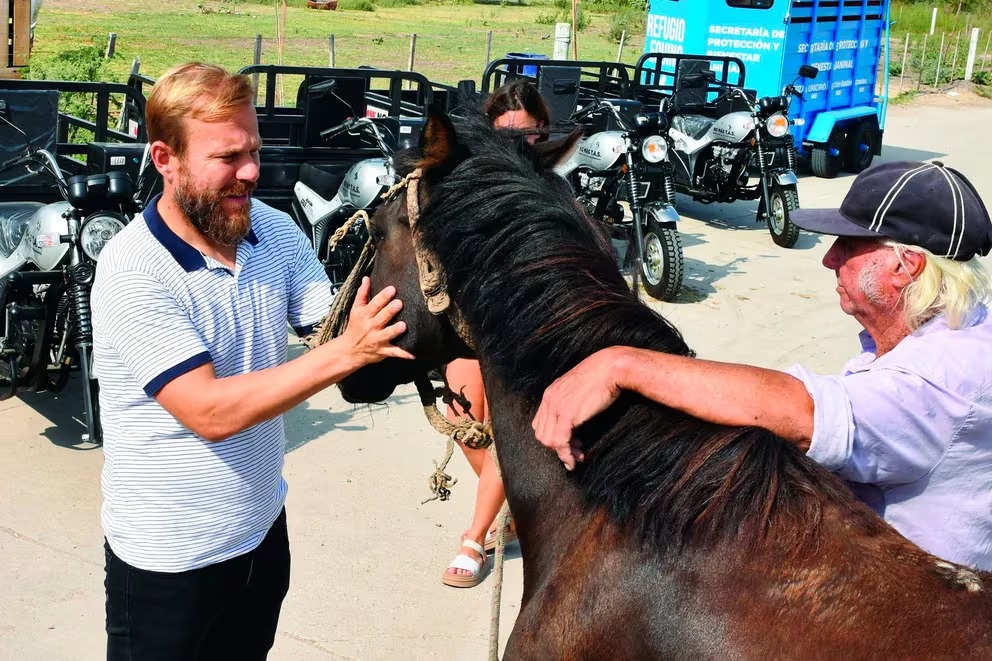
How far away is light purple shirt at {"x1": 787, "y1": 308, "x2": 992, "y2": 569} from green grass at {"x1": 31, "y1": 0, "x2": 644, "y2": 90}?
16.8 metres

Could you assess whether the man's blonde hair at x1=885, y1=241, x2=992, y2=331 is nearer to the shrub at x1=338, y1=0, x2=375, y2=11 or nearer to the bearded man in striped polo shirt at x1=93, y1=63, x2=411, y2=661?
the bearded man in striped polo shirt at x1=93, y1=63, x2=411, y2=661

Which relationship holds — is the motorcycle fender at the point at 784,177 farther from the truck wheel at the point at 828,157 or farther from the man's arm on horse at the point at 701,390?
the man's arm on horse at the point at 701,390

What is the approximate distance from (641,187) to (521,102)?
4.29m

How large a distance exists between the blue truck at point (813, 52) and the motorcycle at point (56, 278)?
868 centimetres

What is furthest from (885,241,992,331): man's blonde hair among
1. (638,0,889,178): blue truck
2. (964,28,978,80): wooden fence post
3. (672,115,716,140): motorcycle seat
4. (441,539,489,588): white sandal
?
(964,28,978,80): wooden fence post

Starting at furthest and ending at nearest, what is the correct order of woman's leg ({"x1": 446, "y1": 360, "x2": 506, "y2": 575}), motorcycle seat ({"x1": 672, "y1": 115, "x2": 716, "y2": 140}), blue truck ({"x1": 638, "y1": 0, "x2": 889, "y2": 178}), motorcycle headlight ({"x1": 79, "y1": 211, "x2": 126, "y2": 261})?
blue truck ({"x1": 638, "y1": 0, "x2": 889, "y2": 178}), motorcycle seat ({"x1": 672, "y1": 115, "x2": 716, "y2": 140}), motorcycle headlight ({"x1": 79, "y1": 211, "x2": 126, "y2": 261}), woman's leg ({"x1": 446, "y1": 360, "x2": 506, "y2": 575})

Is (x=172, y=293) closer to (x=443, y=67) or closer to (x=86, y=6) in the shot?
(x=443, y=67)

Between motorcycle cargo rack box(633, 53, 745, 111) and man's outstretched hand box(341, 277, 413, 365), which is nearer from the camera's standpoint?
man's outstretched hand box(341, 277, 413, 365)

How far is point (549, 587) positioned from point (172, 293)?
3.26ft

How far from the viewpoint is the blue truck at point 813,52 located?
1290 cm

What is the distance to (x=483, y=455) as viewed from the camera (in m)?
3.90

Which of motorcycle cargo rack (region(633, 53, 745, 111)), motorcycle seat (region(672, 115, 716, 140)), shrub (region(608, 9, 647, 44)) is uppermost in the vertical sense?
shrub (region(608, 9, 647, 44))

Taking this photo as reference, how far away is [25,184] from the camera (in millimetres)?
5672

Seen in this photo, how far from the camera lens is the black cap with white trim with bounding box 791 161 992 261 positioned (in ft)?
5.47
